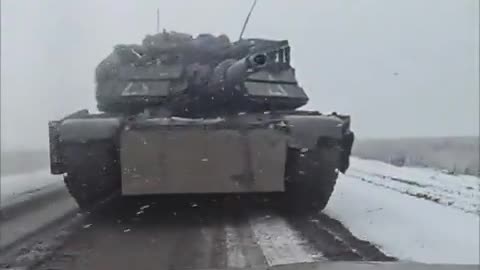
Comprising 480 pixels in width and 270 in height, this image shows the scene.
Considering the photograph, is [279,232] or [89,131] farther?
[89,131]

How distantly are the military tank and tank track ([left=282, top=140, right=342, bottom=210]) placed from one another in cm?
1

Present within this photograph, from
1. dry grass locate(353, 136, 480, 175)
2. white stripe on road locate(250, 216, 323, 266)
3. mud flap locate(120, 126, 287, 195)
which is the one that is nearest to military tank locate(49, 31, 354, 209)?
mud flap locate(120, 126, 287, 195)

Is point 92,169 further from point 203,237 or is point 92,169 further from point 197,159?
point 203,237

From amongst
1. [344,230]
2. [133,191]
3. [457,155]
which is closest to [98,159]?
[133,191]

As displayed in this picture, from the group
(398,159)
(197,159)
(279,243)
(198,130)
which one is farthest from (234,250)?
(398,159)

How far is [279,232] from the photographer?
23.8 ft

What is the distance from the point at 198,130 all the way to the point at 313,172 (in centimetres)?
135

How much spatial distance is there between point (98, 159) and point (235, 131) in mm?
1397

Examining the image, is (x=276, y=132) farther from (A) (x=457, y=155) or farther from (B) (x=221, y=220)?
(A) (x=457, y=155)

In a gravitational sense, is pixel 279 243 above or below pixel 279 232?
above

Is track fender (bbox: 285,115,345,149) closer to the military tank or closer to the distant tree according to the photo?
the military tank

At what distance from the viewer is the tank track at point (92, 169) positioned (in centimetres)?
799

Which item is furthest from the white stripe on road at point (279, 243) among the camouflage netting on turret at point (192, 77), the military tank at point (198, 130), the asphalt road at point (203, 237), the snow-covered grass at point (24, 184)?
→ the snow-covered grass at point (24, 184)

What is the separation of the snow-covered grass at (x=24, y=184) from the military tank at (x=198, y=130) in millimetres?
3172
